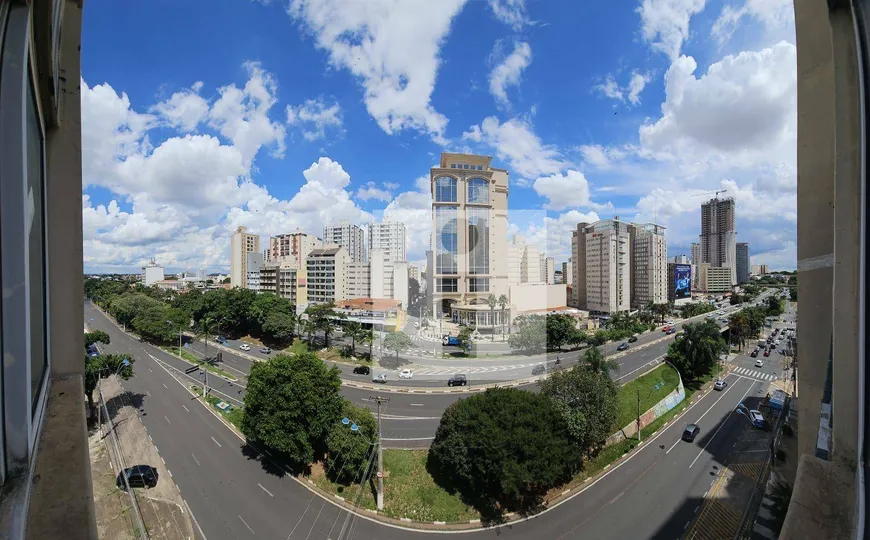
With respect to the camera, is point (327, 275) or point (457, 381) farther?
point (327, 275)

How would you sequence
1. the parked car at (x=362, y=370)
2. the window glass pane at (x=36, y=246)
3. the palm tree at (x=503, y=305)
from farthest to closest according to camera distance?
the palm tree at (x=503, y=305), the parked car at (x=362, y=370), the window glass pane at (x=36, y=246)

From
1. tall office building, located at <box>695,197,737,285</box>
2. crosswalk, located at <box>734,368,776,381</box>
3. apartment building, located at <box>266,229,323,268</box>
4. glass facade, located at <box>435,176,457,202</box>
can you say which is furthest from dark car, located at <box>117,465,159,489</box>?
tall office building, located at <box>695,197,737,285</box>

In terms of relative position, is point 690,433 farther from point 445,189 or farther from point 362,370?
point 445,189

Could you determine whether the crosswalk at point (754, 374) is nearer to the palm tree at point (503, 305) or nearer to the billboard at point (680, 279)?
the palm tree at point (503, 305)

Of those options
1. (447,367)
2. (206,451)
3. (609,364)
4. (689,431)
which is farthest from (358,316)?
(689,431)

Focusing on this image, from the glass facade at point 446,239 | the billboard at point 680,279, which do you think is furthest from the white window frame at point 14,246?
the billboard at point 680,279

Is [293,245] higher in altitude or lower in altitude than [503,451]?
higher

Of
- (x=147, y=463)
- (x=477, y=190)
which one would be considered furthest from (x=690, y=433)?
(x=477, y=190)
